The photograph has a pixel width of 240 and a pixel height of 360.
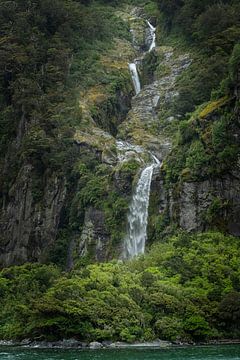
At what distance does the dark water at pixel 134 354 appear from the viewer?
36438 millimetres

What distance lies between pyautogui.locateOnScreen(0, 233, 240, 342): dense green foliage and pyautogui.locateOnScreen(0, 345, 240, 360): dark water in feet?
9.16

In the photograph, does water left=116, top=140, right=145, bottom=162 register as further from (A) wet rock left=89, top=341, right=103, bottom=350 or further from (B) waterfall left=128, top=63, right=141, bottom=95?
(A) wet rock left=89, top=341, right=103, bottom=350

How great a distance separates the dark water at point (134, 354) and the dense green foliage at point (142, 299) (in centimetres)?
279

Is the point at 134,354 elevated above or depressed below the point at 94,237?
below

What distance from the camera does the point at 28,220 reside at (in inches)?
2783

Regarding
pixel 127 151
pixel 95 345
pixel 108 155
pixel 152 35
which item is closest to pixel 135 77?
pixel 152 35

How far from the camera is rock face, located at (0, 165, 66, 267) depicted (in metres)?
69.1

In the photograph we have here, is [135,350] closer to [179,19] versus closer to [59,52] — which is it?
[59,52]

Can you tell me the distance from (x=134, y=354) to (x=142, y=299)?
8.01 metres

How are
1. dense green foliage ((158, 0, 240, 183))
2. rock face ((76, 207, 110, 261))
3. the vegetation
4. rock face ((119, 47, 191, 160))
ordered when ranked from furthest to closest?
rock face ((119, 47, 191, 160)) → rock face ((76, 207, 110, 261)) → dense green foliage ((158, 0, 240, 183)) → the vegetation

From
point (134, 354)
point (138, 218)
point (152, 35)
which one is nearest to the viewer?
point (134, 354)

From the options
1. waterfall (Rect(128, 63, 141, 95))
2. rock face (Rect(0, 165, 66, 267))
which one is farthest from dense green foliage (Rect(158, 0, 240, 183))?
rock face (Rect(0, 165, 66, 267))

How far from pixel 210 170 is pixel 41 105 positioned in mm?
28940

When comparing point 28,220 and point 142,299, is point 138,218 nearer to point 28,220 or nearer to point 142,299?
point 28,220
